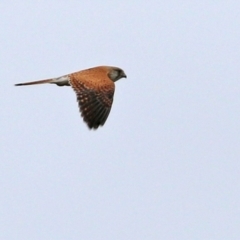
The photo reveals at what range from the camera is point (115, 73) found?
91.2ft

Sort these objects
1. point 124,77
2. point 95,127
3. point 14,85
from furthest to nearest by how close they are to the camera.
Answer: point 124,77 → point 14,85 → point 95,127

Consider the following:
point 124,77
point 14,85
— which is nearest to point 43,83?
point 14,85

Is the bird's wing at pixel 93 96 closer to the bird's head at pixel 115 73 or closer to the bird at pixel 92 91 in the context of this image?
the bird at pixel 92 91

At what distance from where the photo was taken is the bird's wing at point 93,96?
2430cm

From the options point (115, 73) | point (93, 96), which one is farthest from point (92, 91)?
point (115, 73)

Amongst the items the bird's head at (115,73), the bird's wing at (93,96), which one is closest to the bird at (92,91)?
the bird's wing at (93,96)

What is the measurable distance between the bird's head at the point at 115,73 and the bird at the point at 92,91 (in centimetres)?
58

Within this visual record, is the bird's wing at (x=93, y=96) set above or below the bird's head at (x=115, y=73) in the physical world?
below

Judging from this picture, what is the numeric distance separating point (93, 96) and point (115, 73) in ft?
9.74

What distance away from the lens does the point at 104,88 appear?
25.2m

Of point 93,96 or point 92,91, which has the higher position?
point 92,91

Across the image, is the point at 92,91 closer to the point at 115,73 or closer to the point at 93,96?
the point at 93,96

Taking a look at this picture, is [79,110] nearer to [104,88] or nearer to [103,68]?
[104,88]

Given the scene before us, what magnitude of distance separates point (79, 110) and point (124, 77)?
13.1 ft
